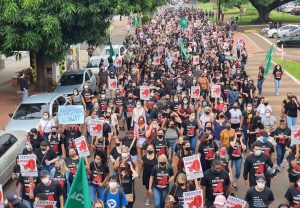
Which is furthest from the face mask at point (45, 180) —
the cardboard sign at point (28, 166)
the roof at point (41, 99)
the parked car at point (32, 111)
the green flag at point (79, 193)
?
the roof at point (41, 99)

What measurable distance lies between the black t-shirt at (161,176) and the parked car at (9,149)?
4242mm

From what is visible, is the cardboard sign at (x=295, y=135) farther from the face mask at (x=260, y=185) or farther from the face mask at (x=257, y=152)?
the face mask at (x=260, y=185)

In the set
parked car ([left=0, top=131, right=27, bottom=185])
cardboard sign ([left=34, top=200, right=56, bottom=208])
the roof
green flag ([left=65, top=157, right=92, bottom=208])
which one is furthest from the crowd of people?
the roof

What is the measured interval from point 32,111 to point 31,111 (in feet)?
0.10

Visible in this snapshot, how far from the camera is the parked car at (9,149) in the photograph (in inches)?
478

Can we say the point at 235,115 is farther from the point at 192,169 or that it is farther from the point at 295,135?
the point at 192,169

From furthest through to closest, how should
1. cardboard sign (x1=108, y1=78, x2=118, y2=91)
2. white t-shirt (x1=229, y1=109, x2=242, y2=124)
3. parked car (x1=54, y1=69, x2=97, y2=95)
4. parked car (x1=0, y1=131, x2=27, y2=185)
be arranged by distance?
parked car (x1=54, y1=69, x2=97, y2=95)
cardboard sign (x1=108, y1=78, x2=118, y2=91)
white t-shirt (x1=229, y1=109, x2=242, y2=124)
parked car (x1=0, y1=131, x2=27, y2=185)

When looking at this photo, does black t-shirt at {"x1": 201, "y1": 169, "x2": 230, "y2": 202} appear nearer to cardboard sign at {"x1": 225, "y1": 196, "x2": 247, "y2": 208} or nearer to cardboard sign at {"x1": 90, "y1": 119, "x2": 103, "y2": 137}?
cardboard sign at {"x1": 225, "y1": 196, "x2": 247, "y2": 208}

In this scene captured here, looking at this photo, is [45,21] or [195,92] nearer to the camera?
[195,92]

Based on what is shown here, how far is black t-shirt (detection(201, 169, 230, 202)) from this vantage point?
9.02m

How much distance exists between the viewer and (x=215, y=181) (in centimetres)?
902

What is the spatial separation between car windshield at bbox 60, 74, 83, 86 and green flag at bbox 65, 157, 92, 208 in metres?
14.2

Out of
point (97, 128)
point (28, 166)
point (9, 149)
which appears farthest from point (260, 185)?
point (9, 149)

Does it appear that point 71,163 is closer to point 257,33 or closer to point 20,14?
point 20,14
